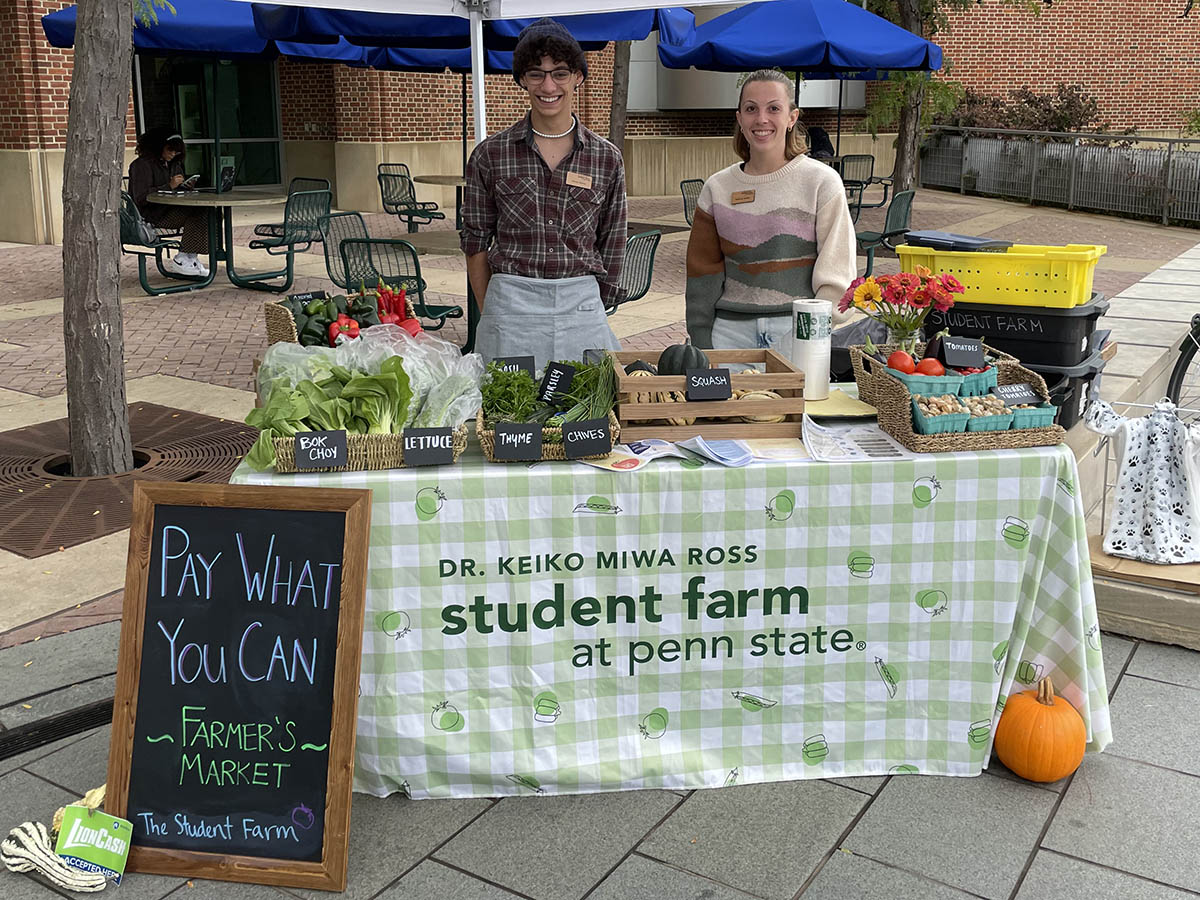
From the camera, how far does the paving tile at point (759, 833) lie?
2727mm

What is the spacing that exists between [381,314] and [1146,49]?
2694cm

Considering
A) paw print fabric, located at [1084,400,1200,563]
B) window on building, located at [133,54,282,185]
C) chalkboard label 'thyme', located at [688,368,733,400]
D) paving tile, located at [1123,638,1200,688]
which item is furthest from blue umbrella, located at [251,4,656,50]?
window on building, located at [133,54,282,185]

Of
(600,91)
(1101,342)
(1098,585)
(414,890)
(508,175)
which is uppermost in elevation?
(600,91)

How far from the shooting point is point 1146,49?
25.8m

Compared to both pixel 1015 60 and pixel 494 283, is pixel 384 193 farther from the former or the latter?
pixel 1015 60

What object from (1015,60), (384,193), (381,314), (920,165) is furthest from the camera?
(1015,60)

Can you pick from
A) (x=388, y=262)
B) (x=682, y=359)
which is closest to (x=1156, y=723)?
(x=682, y=359)

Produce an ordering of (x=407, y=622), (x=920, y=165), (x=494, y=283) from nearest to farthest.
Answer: (x=407, y=622) < (x=494, y=283) < (x=920, y=165)

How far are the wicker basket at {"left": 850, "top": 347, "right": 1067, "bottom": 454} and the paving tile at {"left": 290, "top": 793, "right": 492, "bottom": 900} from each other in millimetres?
1438

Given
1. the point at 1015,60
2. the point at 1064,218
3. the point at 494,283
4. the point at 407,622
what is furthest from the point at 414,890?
the point at 1015,60

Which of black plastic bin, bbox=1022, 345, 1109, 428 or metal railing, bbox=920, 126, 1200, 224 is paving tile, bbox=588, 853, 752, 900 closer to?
black plastic bin, bbox=1022, 345, 1109, 428

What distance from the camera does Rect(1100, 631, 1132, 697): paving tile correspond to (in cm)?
371

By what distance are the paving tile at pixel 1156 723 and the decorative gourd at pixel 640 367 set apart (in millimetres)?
1689

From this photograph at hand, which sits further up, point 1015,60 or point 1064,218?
point 1015,60
